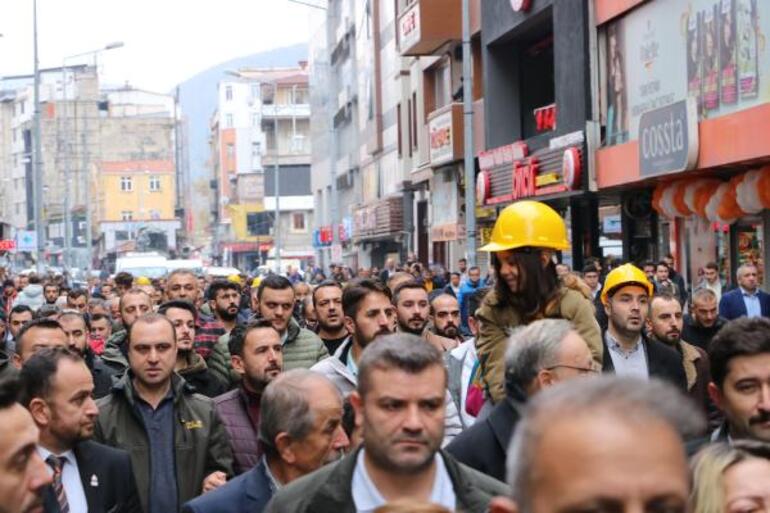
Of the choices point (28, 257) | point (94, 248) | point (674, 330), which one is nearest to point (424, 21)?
point (674, 330)

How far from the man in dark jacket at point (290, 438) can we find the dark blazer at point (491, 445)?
485 millimetres

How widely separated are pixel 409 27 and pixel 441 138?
300cm

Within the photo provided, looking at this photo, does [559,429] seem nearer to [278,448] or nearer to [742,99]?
[278,448]

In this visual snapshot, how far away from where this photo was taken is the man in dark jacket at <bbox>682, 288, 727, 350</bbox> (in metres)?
13.3

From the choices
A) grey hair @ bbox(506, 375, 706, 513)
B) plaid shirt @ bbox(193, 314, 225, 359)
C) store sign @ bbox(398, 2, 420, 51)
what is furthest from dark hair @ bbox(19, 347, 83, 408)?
store sign @ bbox(398, 2, 420, 51)

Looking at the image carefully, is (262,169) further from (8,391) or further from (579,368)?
(8,391)

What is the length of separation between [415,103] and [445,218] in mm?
5345

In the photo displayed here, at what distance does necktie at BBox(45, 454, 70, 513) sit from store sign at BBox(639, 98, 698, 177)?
19279mm

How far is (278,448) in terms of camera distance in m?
6.05

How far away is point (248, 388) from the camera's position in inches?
348

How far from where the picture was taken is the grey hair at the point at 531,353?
5680 millimetres

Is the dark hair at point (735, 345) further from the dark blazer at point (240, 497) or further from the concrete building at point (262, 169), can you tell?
the concrete building at point (262, 169)

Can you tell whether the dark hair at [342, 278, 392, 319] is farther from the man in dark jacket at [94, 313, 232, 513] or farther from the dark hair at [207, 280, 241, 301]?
the dark hair at [207, 280, 241, 301]

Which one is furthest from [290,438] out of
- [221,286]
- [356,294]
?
[221,286]
